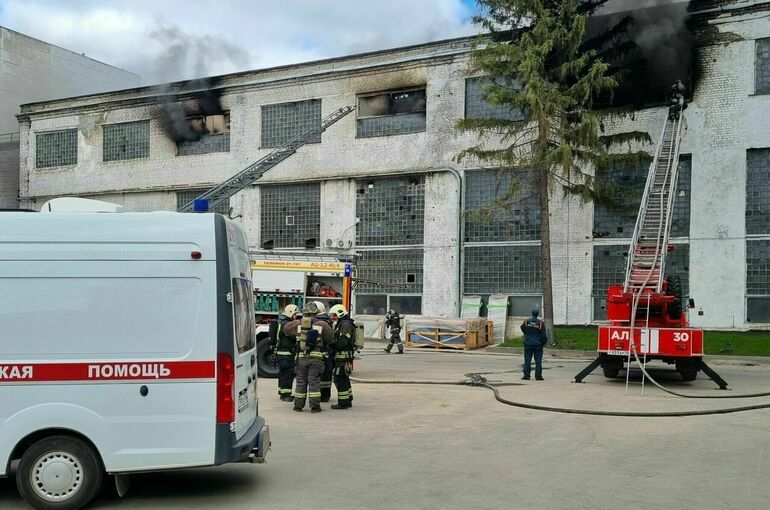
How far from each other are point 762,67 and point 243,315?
24840 millimetres

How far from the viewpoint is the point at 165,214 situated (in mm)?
6578

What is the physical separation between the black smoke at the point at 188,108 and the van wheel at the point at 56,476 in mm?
32172

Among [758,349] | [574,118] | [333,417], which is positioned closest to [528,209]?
[574,118]

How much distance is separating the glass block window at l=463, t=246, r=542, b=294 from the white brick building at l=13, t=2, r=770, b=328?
5 cm

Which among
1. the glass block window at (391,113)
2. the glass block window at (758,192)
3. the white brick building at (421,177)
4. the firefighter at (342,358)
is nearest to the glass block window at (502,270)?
the white brick building at (421,177)

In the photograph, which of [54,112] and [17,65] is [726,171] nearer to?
[54,112]

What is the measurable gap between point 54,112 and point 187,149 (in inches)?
341

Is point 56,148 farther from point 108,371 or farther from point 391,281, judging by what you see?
point 108,371

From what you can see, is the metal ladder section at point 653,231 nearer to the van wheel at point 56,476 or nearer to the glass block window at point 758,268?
the glass block window at point 758,268

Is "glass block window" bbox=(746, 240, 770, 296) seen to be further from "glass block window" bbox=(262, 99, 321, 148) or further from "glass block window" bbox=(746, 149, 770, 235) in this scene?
"glass block window" bbox=(262, 99, 321, 148)

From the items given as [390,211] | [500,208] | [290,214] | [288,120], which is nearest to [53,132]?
[288,120]

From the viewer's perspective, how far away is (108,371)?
6.32 metres

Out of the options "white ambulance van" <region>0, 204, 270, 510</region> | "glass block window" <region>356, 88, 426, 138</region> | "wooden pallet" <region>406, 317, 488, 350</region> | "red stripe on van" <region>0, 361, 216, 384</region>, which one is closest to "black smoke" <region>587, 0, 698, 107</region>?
"glass block window" <region>356, 88, 426, 138</region>

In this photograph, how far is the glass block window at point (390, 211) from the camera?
1270 inches
